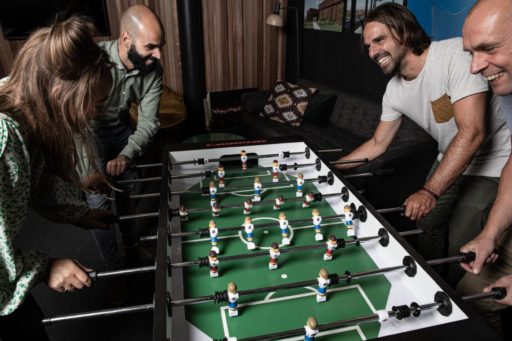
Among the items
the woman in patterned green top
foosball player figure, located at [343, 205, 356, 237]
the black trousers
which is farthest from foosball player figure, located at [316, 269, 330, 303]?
the black trousers

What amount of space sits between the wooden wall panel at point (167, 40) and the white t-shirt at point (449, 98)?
341 cm

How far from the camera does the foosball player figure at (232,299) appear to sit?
1.02m

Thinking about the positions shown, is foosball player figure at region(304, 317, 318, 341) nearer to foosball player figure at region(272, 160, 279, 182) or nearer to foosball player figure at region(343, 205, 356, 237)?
foosball player figure at region(343, 205, 356, 237)

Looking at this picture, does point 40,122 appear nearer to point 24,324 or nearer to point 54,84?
point 54,84

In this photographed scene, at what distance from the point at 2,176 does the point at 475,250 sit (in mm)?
1461

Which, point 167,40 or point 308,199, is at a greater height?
point 167,40

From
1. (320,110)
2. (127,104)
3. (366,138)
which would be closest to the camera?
(127,104)

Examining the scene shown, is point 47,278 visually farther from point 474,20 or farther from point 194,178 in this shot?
point 474,20

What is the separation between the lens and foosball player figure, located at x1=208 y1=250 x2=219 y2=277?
1195 millimetres

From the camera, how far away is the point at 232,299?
3.40 ft

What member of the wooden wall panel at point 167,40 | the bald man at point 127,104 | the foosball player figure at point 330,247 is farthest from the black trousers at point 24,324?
the wooden wall panel at point 167,40

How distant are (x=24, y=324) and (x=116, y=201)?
3.36 feet

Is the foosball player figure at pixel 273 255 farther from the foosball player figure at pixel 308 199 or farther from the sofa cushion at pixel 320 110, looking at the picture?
the sofa cushion at pixel 320 110

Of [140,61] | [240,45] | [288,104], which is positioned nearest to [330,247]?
[140,61]
